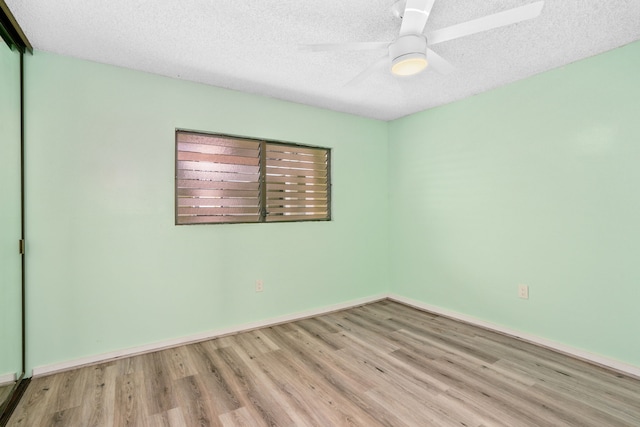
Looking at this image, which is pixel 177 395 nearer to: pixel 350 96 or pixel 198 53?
pixel 198 53

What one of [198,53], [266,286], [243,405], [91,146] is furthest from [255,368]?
[198,53]

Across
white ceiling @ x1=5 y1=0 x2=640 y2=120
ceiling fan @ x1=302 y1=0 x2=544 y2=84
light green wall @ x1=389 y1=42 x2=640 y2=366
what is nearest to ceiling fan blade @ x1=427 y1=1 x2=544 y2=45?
ceiling fan @ x1=302 y1=0 x2=544 y2=84

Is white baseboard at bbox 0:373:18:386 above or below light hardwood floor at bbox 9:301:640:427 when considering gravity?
above

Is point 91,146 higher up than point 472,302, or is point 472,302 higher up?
point 91,146

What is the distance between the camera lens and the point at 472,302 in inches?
128

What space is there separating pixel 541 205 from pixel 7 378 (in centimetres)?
426

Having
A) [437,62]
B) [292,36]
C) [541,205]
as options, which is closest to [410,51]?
[437,62]

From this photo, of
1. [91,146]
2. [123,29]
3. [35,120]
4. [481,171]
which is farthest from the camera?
[481,171]

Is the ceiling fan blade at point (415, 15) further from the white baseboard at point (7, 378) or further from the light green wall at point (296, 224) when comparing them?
the white baseboard at point (7, 378)

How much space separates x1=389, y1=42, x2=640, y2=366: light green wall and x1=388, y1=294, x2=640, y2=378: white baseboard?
45 millimetres

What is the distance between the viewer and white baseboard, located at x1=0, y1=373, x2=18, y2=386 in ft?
6.39

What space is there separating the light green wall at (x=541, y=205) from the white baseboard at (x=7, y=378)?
3.75m

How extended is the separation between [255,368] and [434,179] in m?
2.79

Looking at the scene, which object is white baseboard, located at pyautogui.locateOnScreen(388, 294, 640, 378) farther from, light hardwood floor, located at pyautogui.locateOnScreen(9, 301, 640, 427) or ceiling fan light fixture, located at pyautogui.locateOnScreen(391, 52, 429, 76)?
ceiling fan light fixture, located at pyautogui.locateOnScreen(391, 52, 429, 76)
